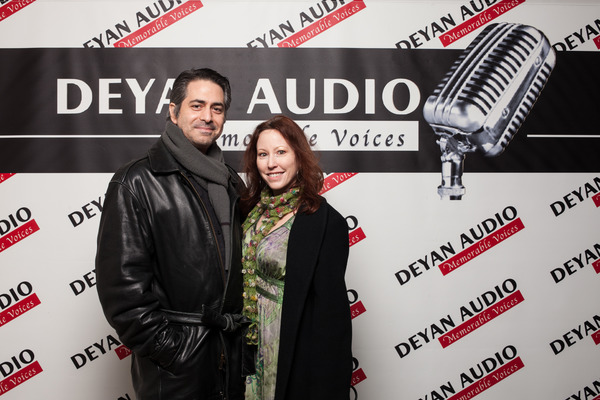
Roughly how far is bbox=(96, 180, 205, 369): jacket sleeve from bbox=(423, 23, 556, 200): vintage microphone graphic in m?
1.39

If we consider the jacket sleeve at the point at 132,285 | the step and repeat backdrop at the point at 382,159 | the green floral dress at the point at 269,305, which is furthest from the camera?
the step and repeat backdrop at the point at 382,159

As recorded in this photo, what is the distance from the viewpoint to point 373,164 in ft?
6.63

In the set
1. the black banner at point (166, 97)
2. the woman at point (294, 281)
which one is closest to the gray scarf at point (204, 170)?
the woman at point (294, 281)

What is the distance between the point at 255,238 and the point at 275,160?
0.87 feet

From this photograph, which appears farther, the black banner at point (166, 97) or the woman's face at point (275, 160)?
the black banner at point (166, 97)

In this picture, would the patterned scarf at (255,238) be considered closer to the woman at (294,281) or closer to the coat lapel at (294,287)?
the woman at (294,281)

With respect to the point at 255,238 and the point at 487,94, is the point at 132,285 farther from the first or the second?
the point at 487,94

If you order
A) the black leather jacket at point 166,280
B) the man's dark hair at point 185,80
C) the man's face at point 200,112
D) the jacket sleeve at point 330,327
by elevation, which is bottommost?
the jacket sleeve at point 330,327

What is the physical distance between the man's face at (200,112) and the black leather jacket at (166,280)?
116 millimetres

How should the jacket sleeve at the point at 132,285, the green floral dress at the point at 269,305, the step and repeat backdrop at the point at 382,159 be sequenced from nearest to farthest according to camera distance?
1. the jacket sleeve at the point at 132,285
2. the green floral dress at the point at 269,305
3. the step and repeat backdrop at the point at 382,159

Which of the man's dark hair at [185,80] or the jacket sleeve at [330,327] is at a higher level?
the man's dark hair at [185,80]

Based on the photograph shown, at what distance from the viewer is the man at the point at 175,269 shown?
1.19 meters

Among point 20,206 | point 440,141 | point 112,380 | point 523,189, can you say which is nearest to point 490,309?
point 523,189

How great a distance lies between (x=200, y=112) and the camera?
1.39 meters
